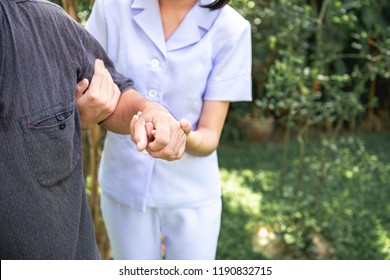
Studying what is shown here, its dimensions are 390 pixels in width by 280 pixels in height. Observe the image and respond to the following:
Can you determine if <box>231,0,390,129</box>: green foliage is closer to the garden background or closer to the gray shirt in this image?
the garden background

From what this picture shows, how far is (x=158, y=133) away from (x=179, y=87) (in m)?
0.45

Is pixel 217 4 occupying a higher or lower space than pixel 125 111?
higher

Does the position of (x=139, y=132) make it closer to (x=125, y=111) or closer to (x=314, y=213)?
(x=125, y=111)

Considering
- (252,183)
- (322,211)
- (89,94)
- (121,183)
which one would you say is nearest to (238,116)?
(252,183)

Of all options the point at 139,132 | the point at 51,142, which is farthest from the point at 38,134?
the point at 139,132

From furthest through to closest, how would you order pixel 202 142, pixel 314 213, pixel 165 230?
pixel 314 213 < pixel 165 230 < pixel 202 142

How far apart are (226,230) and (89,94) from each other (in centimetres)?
247

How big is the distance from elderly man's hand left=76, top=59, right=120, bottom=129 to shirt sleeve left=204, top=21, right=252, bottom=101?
355 millimetres

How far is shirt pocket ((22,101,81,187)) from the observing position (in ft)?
3.87

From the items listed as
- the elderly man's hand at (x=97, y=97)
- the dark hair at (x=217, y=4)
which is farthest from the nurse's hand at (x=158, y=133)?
the dark hair at (x=217, y=4)

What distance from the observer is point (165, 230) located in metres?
1.90

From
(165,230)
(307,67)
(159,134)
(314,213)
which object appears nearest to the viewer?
(159,134)

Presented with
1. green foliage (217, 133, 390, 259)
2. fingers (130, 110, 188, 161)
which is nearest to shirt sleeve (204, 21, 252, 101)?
fingers (130, 110, 188, 161)

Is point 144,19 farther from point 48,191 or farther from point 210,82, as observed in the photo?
point 48,191
